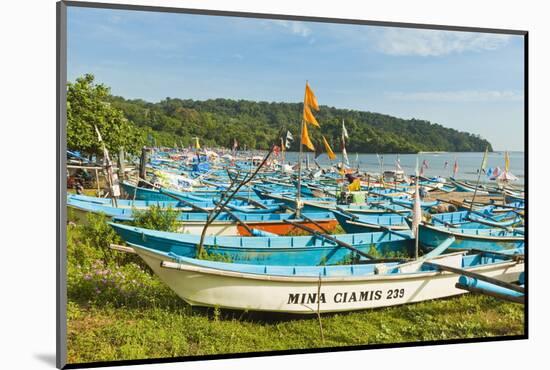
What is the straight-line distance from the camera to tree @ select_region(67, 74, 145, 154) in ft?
13.7

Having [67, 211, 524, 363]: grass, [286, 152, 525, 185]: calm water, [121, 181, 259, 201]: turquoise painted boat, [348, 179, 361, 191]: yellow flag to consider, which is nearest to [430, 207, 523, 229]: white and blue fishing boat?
[286, 152, 525, 185]: calm water

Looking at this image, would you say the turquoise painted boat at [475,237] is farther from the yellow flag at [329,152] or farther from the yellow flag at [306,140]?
the yellow flag at [306,140]

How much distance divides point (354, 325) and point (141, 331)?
1440mm

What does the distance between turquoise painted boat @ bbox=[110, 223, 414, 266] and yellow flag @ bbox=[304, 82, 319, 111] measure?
92 centimetres

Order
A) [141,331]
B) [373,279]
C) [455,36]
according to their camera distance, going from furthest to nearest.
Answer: [455,36] < [373,279] < [141,331]

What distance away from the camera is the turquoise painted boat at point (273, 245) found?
446 centimetres

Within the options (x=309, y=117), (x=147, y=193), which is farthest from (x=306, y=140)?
(x=147, y=193)

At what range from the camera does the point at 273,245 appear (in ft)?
15.4

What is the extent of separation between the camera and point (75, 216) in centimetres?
430

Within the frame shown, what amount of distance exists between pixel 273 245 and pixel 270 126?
31.9 inches

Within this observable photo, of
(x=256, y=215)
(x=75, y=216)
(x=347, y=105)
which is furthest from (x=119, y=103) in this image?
(x=347, y=105)

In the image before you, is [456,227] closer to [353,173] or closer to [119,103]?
[353,173]

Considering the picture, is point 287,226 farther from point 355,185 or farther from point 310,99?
point 310,99

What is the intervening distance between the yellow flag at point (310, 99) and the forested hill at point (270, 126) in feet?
0.15
